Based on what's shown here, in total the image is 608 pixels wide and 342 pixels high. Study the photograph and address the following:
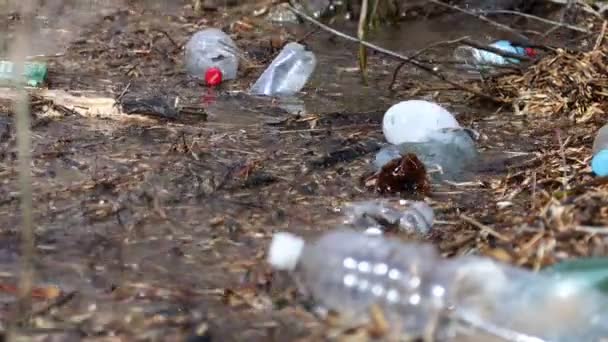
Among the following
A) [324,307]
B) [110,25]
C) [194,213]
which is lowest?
[110,25]

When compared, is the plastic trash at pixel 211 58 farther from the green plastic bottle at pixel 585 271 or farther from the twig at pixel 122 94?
the green plastic bottle at pixel 585 271

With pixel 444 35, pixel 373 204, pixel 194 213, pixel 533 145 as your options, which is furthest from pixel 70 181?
pixel 444 35

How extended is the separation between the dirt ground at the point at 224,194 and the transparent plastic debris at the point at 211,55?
12 centimetres

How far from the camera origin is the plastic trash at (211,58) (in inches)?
203

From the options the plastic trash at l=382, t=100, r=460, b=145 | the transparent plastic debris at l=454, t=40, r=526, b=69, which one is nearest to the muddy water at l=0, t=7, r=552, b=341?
the plastic trash at l=382, t=100, r=460, b=145

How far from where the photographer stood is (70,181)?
3.34m

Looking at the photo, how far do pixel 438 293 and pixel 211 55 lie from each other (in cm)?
370

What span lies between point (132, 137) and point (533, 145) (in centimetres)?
168

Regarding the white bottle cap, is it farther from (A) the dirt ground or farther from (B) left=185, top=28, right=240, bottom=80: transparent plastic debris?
(B) left=185, top=28, right=240, bottom=80: transparent plastic debris

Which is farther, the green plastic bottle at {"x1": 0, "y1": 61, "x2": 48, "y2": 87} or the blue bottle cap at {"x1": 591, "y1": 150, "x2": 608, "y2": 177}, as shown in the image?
the green plastic bottle at {"x1": 0, "y1": 61, "x2": 48, "y2": 87}

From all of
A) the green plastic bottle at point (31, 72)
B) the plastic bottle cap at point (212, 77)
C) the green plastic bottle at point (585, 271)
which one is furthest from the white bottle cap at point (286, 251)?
the plastic bottle cap at point (212, 77)

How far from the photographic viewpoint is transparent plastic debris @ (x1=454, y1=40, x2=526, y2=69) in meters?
5.27

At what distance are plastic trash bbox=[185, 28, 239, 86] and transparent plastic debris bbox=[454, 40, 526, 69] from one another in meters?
1.34

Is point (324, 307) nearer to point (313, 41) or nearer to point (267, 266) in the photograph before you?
point (267, 266)
